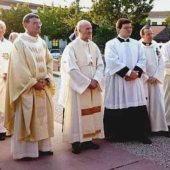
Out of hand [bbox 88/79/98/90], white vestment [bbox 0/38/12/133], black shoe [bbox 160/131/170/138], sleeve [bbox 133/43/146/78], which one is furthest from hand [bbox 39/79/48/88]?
black shoe [bbox 160/131/170/138]

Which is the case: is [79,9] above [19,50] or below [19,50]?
above

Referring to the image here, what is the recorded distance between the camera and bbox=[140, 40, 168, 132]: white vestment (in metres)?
6.59

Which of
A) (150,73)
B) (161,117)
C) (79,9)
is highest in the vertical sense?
(79,9)

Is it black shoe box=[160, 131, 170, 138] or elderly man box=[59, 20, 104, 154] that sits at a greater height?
elderly man box=[59, 20, 104, 154]

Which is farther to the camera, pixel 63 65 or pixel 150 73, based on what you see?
pixel 150 73

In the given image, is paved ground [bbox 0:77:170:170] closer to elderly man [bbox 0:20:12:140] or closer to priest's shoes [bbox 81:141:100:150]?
priest's shoes [bbox 81:141:100:150]

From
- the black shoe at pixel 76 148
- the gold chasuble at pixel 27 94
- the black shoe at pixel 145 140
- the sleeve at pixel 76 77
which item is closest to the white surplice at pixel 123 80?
the black shoe at pixel 145 140

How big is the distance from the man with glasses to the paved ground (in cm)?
29

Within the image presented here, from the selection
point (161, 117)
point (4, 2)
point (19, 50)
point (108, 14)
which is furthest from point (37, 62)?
point (4, 2)

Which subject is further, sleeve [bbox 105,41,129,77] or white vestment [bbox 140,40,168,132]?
white vestment [bbox 140,40,168,132]

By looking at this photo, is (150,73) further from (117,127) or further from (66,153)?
(66,153)

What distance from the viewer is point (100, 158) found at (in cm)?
536

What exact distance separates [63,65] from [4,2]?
5476 centimetres

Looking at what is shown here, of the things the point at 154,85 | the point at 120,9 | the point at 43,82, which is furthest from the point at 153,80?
the point at 120,9
